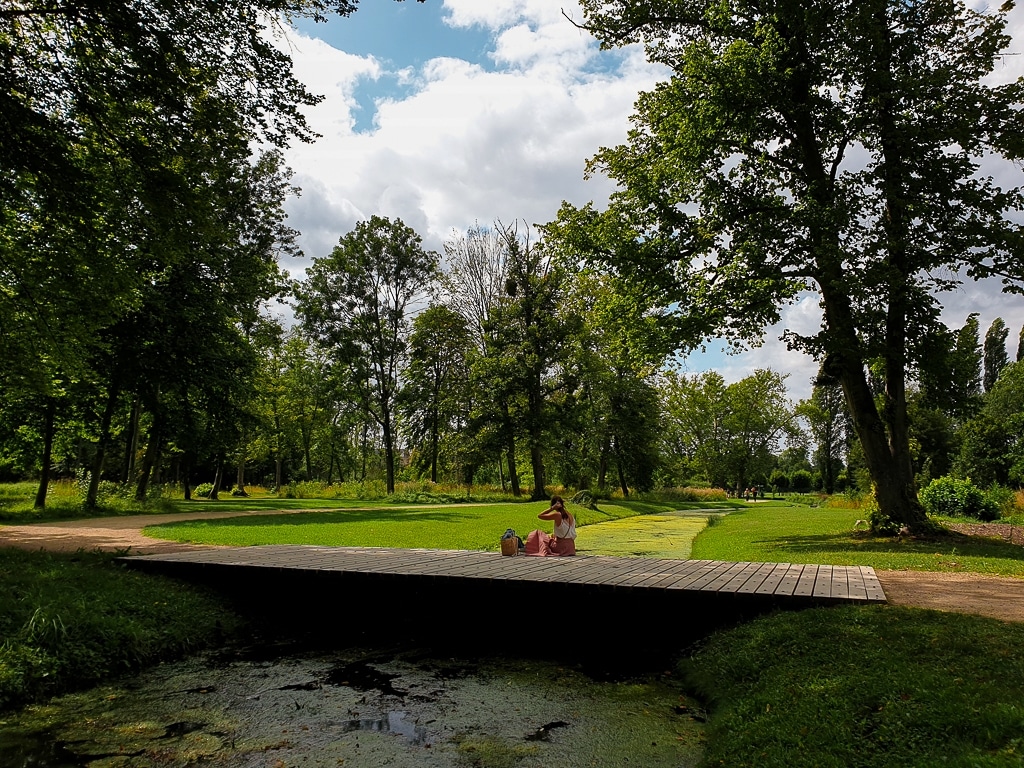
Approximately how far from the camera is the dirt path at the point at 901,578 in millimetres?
7100

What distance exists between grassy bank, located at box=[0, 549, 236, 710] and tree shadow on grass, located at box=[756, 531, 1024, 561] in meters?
10.6

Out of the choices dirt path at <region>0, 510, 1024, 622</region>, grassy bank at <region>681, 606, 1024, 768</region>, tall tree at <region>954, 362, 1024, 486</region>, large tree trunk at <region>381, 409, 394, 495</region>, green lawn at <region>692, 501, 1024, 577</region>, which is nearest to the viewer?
grassy bank at <region>681, 606, 1024, 768</region>

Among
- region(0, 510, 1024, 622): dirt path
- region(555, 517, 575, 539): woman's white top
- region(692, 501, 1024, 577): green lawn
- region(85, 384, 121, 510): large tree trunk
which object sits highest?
region(85, 384, 121, 510): large tree trunk

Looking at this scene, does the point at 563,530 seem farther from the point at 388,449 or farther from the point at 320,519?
the point at 388,449

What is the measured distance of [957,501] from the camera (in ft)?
70.5

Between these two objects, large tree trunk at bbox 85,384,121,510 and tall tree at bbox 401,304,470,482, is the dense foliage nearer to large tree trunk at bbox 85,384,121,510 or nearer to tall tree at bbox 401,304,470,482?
large tree trunk at bbox 85,384,121,510

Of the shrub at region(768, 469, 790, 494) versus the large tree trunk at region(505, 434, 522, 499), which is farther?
the shrub at region(768, 469, 790, 494)

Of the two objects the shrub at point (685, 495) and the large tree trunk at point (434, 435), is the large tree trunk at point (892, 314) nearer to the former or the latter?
the shrub at point (685, 495)

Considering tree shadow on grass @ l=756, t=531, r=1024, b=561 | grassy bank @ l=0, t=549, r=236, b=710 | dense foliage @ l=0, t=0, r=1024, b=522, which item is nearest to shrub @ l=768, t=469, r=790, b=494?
dense foliage @ l=0, t=0, r=1024, b=522

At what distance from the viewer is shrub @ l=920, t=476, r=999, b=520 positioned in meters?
20.8

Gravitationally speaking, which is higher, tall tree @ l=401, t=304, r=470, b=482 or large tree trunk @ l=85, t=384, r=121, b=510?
tall tree @ l=401, t=304, r=470, b=482

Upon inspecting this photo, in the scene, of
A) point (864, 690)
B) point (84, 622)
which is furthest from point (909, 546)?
point (84, 622)

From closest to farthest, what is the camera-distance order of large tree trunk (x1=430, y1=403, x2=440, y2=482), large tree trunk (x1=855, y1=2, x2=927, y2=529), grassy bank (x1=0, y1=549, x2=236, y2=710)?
grassy bank (x1=0, y1=549, x2=236, y2=710) → large tree trunk (x1=855, y1=2, x2=927, y2=529) → large tree trunk (x1=430, y1=403, x2=440, y2=482)

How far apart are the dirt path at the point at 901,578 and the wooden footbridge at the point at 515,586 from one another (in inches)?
21.0
